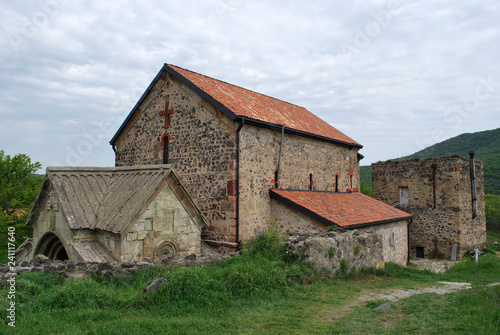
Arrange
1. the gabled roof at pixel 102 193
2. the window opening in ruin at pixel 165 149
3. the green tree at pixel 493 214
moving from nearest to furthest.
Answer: the gabled roof at pixel 102 193
the window opening in ruin at pixel 165 149
the green tree at pixel 493 214

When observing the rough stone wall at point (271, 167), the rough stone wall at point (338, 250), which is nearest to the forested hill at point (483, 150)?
the rough stone wall at point (271, 167)

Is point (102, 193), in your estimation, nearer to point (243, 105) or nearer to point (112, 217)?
point (112, 217)

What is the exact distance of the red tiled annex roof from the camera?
12.6 m

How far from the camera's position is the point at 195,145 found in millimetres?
12680

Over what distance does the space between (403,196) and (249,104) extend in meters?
14.0

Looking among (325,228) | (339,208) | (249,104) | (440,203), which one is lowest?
(325,228)

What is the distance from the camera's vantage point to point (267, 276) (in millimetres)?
7277

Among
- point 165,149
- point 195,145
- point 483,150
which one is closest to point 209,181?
point 195,145

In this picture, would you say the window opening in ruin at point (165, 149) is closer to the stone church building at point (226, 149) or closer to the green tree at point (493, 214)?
the stone church building at point (226, 149)

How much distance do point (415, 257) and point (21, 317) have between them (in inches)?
855

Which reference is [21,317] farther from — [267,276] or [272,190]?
[272,190]

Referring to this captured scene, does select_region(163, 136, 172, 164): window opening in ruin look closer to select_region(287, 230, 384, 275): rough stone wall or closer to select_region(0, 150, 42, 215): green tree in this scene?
select_region(287, 230, 384, 275): rough stone wall

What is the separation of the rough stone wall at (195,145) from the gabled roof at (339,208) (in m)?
2.23

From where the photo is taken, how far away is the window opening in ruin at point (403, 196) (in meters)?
22.5
